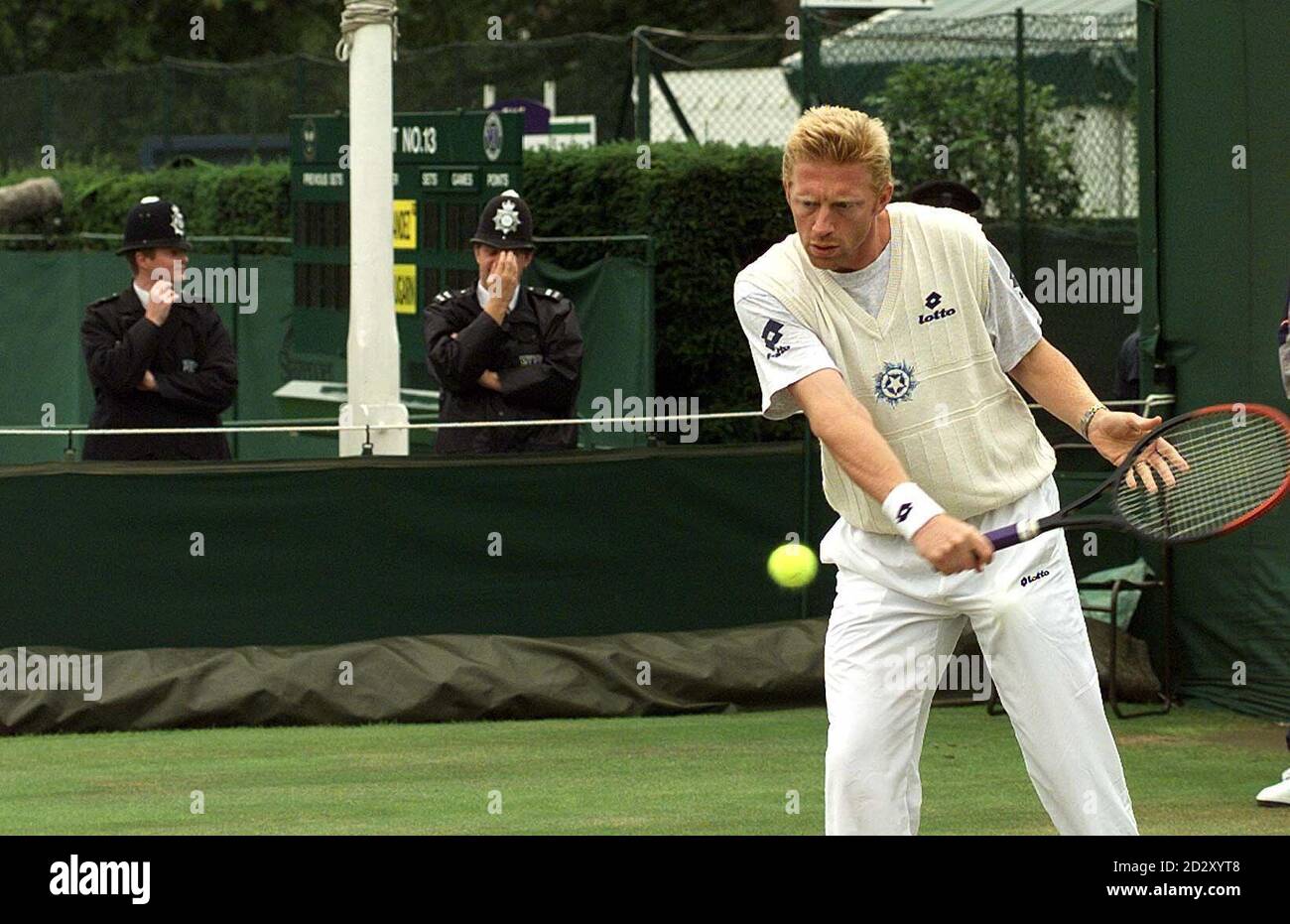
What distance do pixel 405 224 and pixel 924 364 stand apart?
8.06m

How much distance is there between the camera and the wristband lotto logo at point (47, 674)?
987 cm

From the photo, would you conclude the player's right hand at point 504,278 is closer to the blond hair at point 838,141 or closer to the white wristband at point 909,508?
the blond hair at point 838,141

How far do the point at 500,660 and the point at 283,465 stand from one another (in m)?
1.29

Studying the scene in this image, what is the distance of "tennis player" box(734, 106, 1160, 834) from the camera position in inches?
217

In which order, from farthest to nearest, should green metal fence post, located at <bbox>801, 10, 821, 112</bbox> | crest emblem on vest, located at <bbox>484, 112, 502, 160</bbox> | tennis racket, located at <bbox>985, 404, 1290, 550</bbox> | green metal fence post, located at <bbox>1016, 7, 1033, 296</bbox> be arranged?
crest emblem on vest, located at <bbox>484, 112, 502, 160</bbox> < green metal fence post, located at <bbox>1016, 7, 1033, 296</bbox> < green metal fence post, located at <bbox>801, 10, 821, 112</bbox> < tennis racket, located at <bbox>985, 404, 1290, 550</bbox>

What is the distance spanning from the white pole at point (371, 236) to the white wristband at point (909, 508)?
21.1ft

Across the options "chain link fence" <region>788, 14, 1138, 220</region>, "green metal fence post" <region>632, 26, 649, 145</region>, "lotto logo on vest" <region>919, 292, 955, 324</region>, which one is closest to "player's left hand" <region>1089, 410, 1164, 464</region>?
"lotto logo on vest" <region>919, 292, 955, 324</region>

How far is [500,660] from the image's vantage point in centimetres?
1024

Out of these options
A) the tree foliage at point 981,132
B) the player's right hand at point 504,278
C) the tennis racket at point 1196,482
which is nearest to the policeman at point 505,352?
the player's right hand at point 504,278

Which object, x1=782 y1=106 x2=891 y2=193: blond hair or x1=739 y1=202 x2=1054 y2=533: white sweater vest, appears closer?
x1=782 y1=106 x2=891 y2=193: blond hair

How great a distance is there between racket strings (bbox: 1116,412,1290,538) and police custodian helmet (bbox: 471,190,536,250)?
17.3 feet

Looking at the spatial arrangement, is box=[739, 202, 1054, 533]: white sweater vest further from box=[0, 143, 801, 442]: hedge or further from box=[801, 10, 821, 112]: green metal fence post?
box=[0, 143, 801, 442]: hedge
